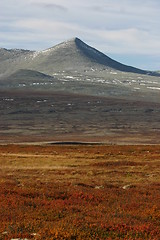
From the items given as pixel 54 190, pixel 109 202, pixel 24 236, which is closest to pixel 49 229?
pixel 24 236

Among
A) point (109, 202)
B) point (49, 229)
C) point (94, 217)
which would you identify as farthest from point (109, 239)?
point (109, 202)

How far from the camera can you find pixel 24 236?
1791 centimetres

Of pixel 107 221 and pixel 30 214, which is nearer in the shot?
pixel 107 221

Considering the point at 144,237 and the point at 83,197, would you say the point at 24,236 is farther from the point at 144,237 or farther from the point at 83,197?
the point at 83,197

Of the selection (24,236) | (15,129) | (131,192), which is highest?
(24,236)

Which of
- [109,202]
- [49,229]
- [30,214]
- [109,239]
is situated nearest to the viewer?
[109,239]

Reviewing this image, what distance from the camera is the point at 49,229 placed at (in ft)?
62.2

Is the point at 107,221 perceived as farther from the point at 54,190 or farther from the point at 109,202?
the point at 54,190

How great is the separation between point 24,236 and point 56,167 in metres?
38.5

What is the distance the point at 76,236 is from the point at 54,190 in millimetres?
14280

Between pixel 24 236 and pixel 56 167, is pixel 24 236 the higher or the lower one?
the higher one

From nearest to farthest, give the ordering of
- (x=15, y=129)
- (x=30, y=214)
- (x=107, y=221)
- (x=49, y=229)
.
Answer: (x=49, y=229) < (x=107, y=221) < (x=30, y=214) < (x=15, y=129)

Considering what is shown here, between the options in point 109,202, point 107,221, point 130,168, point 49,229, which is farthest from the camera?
point 130,168

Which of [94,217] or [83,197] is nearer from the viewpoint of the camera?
[94,217]
